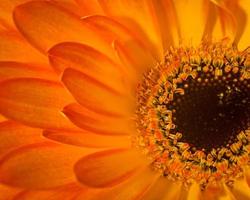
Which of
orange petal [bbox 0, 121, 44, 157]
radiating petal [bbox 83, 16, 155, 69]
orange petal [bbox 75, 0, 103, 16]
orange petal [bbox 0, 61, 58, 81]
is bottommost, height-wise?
orange petal [bbox 0, 121, 44, 157]

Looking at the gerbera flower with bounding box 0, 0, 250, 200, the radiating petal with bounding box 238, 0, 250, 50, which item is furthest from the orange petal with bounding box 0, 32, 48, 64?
the radiating petal with bounding box 238, 0, 250, 50

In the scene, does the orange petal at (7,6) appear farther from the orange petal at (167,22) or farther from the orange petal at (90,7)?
the orange petal at (167,22)

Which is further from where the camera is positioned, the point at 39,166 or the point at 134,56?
the point at 134,56

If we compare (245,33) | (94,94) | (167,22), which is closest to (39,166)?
(94,94)

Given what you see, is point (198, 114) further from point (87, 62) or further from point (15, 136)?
point (15, 136)

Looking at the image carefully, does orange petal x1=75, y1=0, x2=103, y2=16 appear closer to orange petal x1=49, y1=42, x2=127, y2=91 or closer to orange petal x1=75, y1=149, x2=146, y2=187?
orange petal x1=49, y1=42, x2=127, y2=91

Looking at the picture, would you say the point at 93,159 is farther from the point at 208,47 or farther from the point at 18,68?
the point at 208,47
